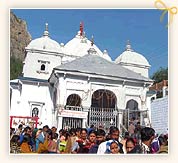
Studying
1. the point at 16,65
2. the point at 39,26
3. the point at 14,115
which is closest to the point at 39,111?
the point at 14,115

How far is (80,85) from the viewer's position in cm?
315

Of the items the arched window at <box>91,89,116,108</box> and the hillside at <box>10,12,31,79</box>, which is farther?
the arched window at <box>91,89,116,108</box>

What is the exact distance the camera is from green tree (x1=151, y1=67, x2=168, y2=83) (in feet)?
10.2

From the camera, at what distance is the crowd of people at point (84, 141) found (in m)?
3.01

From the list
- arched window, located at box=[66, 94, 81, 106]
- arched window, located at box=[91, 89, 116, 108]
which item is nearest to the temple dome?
arched window, located at box=[91, 89, 116, 108]

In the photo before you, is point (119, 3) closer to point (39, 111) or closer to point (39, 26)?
point (39, 26)

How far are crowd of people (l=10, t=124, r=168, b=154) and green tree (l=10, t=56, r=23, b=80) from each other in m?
0.37

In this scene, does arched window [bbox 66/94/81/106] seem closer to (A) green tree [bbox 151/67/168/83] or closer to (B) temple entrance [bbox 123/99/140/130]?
(B) temple entrance [bbox 123/99/140/130]

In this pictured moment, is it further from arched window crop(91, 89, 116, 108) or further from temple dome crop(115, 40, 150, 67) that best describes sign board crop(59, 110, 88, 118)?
temple dome crop(115, 40, 150, 67)

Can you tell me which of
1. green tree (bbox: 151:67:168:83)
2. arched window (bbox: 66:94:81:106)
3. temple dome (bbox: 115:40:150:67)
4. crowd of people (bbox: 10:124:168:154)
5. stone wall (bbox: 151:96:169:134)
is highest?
temple dome (bbox: 115:40:150:67)

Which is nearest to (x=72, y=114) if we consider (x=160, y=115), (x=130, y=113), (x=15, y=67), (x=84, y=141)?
(x=84, y=141)

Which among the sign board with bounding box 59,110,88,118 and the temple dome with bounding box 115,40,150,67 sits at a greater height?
the temple dome with bounding box 115,40,150,67

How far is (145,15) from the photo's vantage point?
3.14 metres

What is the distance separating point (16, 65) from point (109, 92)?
0.72 metres
